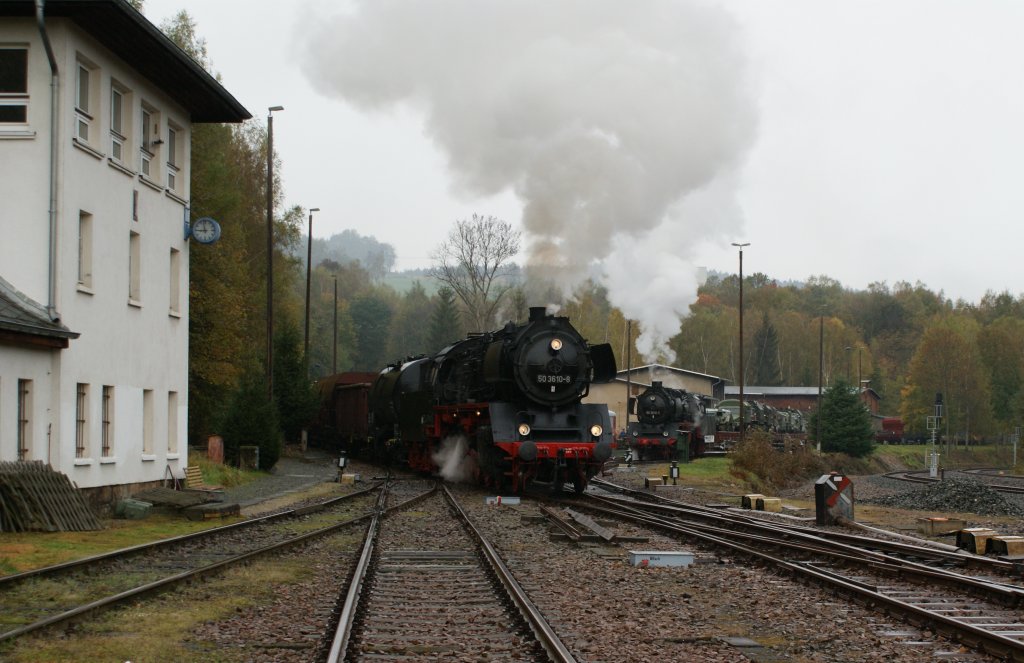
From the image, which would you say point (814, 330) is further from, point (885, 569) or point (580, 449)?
point (885, 569)

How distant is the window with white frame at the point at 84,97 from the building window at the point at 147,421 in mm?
5411

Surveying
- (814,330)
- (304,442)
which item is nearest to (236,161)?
(304,442)

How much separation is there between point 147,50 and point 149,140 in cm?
260

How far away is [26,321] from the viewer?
52.5ft

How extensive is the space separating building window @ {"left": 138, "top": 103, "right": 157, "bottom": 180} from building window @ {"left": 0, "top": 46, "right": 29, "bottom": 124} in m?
3.55

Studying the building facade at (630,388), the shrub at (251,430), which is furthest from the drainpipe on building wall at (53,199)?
the building facade at (630,388)

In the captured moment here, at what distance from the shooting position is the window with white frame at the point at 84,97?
59.6ft

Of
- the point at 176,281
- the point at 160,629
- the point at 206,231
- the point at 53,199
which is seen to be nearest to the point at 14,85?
the point at 53,199

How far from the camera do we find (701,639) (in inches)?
319

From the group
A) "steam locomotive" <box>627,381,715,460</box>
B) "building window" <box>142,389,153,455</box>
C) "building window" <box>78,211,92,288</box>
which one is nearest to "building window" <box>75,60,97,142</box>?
"building window" <box>78,211,92,288</box>

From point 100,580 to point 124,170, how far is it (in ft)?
36.3

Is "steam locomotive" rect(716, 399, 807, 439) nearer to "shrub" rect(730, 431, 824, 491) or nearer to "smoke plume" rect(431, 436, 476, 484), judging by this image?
"shrub" rect(730, 431, 824, 491)

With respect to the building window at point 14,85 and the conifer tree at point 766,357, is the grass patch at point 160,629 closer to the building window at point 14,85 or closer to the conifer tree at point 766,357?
the building window at point 14,85

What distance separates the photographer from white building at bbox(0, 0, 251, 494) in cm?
1683
